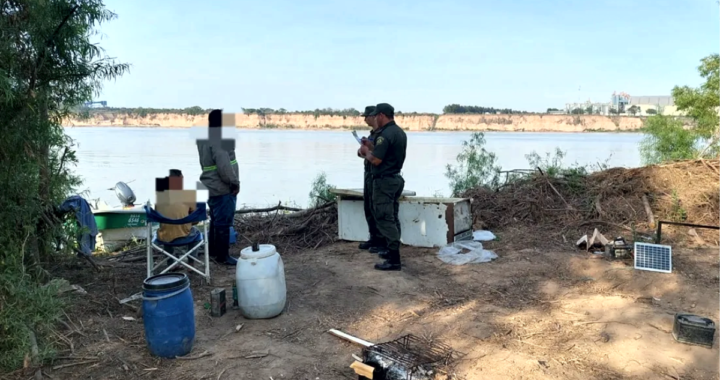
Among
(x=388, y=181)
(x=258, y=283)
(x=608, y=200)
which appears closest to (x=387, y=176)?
(x=388, y=181)

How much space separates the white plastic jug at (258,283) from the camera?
3.76 metres

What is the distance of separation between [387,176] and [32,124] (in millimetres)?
3316

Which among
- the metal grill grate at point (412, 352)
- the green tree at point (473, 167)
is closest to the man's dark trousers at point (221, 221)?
the metal grill grate at point (412, 352)

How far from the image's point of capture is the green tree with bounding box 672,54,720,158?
42.6ft

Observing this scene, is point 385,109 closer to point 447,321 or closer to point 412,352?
point 447,321

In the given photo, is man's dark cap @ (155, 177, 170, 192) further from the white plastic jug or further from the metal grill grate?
the metal grill grate

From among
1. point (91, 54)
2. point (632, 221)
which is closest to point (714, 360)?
point (632, 221)

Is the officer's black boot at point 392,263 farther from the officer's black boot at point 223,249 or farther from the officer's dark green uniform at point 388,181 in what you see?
the officer's black boot at point 223,249

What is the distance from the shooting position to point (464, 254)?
5707 millimetres

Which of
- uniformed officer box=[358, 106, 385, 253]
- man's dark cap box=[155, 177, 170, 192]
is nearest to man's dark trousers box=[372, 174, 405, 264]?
uniformed officer box=[358, 106, 385, 253]

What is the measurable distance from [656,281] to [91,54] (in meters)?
5.36

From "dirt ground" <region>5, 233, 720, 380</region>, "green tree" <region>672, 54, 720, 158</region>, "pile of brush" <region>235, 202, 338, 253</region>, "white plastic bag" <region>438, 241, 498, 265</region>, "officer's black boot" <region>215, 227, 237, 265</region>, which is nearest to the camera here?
"dirt ground" <region>5, 233, 720, 380</region>

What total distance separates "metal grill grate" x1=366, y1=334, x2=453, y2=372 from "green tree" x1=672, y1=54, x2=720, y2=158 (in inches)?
498

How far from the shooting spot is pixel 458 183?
10.6m
